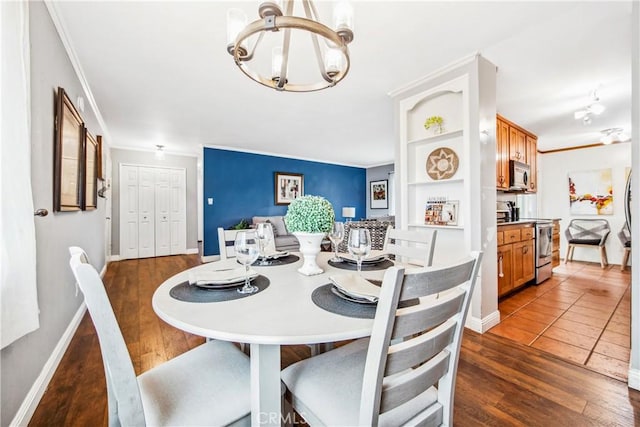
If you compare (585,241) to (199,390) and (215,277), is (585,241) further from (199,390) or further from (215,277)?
(199,390)

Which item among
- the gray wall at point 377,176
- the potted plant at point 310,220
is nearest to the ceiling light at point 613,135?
the gray wall at point 377,176

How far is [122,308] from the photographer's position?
2.76 metres

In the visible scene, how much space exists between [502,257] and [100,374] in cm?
357

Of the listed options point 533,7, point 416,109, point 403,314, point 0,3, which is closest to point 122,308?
point 0,3

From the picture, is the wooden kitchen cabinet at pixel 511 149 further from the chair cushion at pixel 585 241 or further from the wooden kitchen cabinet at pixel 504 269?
the chair cushion at pixel 585 241

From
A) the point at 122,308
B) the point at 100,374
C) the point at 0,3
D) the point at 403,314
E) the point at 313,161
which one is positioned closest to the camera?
the point at 403,314

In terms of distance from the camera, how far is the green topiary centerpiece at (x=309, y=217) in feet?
3.94

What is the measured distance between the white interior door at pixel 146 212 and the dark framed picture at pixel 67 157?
3450 mm

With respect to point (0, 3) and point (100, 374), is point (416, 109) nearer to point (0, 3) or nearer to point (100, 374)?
point (0, 3)

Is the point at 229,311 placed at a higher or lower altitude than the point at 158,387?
higher

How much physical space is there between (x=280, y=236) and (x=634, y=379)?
4.83 m

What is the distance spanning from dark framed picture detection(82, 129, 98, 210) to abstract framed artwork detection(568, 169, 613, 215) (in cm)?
760

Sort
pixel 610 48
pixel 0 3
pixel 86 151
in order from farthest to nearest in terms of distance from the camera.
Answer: pixel 86 151 < pixel 610 48 < pixel 0 3

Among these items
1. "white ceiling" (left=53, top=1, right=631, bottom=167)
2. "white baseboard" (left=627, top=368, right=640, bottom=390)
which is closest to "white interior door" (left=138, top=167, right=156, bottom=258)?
"white ceiling" (left=53, top=1, right=631, bottom=167)
